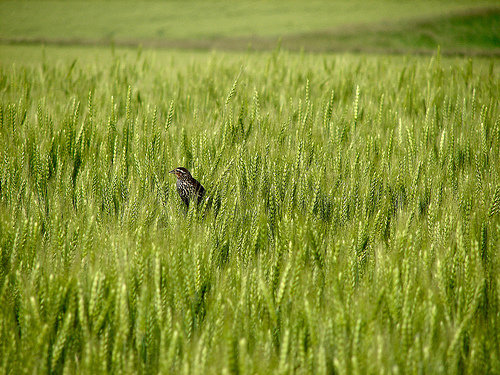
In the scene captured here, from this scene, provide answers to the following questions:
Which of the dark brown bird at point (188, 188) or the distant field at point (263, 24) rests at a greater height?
the distant field at point (263, 24)

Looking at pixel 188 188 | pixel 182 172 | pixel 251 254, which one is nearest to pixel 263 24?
pixel 182 172

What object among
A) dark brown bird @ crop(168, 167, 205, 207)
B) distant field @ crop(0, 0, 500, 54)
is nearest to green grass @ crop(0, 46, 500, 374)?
dark brown bird @ crop(168, 167, 205, 207)

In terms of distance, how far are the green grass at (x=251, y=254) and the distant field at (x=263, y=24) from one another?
4108 millimetres

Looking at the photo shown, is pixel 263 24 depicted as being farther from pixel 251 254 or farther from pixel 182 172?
pixel 251 254

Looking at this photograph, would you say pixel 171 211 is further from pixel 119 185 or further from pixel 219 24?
pixel 219 24

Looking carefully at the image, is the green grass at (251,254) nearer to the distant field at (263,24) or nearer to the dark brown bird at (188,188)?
the dark brown bird at (188,188)

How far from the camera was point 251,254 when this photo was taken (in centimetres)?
120

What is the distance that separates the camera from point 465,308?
0.94m

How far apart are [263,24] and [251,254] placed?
11907 millimetres

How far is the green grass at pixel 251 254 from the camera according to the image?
2.79 ft

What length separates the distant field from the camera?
28.3 feet

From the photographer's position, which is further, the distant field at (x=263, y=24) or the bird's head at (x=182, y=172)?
the distant field at (x=263, y=24)

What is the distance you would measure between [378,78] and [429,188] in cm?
233

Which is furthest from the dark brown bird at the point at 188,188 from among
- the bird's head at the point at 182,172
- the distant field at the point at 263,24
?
the distant field at the point at 263,24
